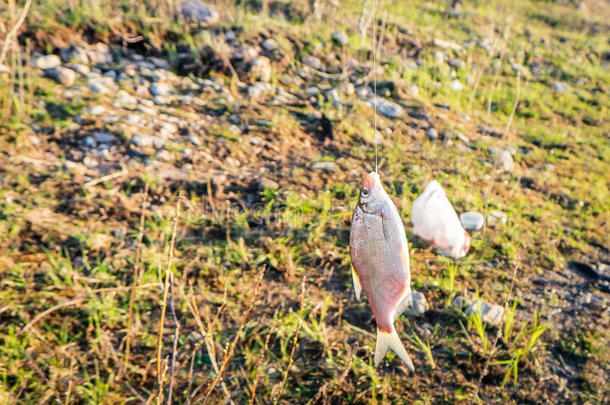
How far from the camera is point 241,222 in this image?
2977 mm

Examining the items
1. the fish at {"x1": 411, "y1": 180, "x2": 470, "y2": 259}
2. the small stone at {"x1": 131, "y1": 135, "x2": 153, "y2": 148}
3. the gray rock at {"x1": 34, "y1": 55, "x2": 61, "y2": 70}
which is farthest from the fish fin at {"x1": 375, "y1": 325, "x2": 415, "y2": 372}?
the gray rock at {"x1": 34, "y1": 55, "x2": 61, "y2": 70}

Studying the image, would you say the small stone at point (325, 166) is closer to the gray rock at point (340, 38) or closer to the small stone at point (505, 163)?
the small stone at point (505, 163)

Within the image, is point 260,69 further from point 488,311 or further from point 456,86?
point 488,311

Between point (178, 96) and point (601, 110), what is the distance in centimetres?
565

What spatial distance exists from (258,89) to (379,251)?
12.2ft

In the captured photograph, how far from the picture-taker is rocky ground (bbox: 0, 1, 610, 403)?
6.84 feet

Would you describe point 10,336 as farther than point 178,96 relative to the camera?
No

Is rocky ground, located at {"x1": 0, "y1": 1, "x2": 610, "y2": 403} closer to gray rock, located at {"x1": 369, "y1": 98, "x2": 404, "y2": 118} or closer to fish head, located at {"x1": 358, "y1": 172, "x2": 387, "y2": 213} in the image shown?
gray rock, located at {"x1": 369, "y1": 98, "x2": 404, "y2": 118}

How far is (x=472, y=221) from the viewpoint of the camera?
126 inches

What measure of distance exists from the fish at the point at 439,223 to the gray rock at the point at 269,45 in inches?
118

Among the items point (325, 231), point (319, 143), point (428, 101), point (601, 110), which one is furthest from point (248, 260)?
point (601, 110)

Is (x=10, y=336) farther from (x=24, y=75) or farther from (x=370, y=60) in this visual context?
(x=370, y=60)

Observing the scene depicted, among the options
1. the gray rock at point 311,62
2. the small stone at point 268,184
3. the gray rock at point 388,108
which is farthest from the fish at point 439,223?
the gray rock at point 311,62

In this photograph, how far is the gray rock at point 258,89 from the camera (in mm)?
4465
